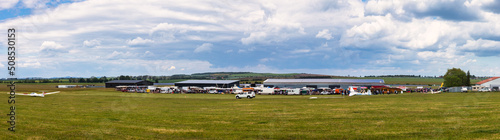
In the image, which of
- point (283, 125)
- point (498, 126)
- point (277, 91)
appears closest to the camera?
point (498, 126)

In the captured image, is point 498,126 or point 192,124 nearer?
point 498,126

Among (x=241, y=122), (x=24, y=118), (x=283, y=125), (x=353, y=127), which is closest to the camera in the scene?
(x=353, y=127)

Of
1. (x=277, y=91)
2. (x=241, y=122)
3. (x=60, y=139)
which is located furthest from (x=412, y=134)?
(x=277, y=91)

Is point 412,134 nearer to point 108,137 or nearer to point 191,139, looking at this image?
point 191,139

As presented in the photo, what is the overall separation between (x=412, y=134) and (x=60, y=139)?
55.8ft

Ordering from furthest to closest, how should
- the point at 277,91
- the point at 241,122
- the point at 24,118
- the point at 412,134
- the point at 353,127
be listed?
the point at 277,91 < the point at 24,118 < the point at 241,122 < the point at 353,127 < the point at 412,134

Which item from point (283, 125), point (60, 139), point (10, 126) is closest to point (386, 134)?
point (283, 125)

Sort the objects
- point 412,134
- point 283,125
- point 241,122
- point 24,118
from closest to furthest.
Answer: point 412,134 < point 283,125 < point 241,122 < point 24,118

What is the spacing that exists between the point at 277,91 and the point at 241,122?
66.5 meters

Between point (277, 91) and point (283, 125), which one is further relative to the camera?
point (277, 91)

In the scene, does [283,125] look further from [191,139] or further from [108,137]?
[108,137]

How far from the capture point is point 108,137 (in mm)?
16984

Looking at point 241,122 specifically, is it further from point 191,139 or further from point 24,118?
point 24,118

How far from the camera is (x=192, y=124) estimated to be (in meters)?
21.2
